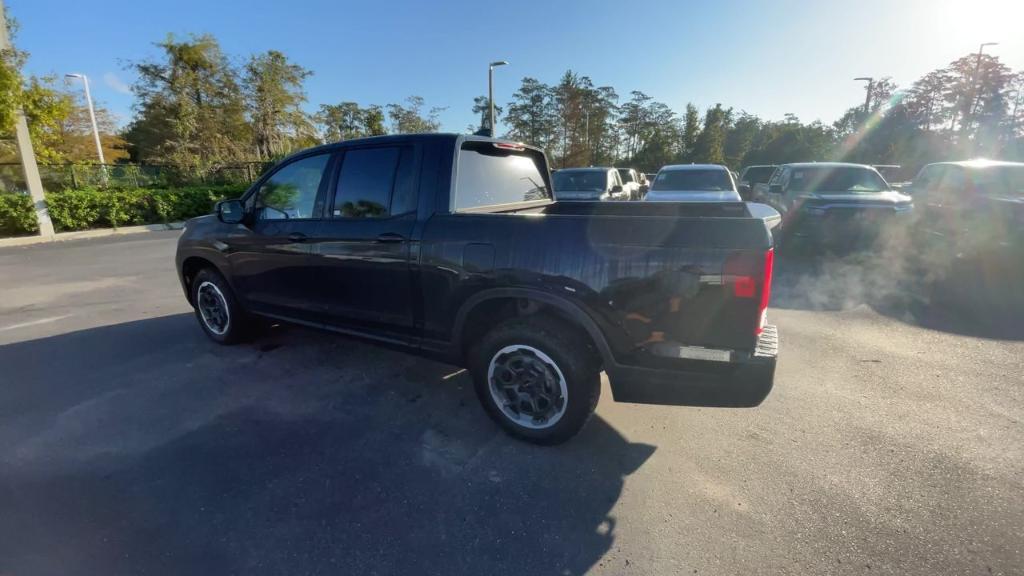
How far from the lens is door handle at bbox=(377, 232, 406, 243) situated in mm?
3121

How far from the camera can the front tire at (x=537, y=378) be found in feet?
8.91

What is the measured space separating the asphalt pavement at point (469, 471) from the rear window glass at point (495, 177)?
162 centimetres

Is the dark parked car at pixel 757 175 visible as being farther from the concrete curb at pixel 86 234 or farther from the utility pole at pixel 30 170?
the utility pole at pixel 30 170

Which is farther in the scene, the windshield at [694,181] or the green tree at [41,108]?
the green tree at [41,108]

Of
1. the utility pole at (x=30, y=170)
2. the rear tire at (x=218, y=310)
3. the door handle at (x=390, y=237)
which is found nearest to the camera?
the door handle at (x=390, y=237)

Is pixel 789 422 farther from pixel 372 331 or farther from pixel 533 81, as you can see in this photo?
pixel 533 81

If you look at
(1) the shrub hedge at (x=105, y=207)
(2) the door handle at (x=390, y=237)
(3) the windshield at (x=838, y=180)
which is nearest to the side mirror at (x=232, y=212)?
(2) the door handle at (x=390, y=237)

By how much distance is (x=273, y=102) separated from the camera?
27.1 m

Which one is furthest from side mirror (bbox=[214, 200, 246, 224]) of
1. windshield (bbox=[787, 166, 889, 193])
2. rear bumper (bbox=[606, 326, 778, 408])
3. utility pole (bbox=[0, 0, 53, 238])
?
utility pole (bbox=[0, 0, 53, 238])

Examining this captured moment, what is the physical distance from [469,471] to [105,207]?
18.0 meters

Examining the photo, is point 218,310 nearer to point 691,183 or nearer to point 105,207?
point 691,183

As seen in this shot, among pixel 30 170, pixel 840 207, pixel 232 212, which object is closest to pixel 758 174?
pixel 840 207

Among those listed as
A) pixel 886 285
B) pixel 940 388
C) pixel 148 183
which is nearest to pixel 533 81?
pixel 148 183

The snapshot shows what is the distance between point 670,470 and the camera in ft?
8.94
